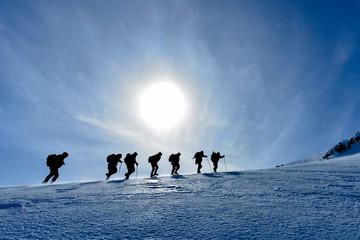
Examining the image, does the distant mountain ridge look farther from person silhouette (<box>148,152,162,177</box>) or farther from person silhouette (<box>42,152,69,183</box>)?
person silhouette (<box>42,152,69,183</box>)

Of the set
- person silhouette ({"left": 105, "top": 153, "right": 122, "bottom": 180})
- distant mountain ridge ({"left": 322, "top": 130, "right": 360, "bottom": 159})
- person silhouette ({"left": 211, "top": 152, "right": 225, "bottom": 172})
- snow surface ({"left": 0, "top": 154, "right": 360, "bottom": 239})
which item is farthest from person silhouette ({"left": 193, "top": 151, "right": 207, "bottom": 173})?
distant mountain ridge ({"left": 322, "top": 130, "right": 360, "bottom": 159})

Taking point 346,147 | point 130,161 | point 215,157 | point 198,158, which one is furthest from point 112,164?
point 346,147

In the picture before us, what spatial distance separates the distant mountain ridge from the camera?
39812 millimetres

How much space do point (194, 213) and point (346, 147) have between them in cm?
5047

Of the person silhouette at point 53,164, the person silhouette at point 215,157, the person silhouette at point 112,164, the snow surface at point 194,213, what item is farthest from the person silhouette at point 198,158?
the snow surface at point 194,213

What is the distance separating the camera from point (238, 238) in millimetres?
3205

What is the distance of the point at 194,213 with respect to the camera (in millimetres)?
4285

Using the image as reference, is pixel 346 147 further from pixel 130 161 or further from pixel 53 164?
pixel 53 164

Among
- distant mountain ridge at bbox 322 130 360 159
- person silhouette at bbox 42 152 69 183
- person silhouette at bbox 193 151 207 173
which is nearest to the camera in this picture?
person silhouette at bbox 42 152 69 183

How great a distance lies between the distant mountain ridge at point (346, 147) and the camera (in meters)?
39.8

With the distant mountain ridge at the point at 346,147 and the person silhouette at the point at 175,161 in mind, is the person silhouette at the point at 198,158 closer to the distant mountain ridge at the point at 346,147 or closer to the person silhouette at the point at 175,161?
the person silhouette at the point at 175,161

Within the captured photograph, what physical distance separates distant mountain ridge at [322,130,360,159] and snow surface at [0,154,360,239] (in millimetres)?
42039

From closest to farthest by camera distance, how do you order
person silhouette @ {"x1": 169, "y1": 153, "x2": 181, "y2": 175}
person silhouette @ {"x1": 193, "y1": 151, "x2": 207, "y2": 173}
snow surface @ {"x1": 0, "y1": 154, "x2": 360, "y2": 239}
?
snow surface @ {"x1": 0, "y1": 154, "x2": 360, "y2": 239} → person silhouette @ {"x1": 169, "y1": 153, "x2": 181, "y2": 175} → person silhouette @ {"x1": 193, "y1": 151, "x2": 207, "y2": 173}

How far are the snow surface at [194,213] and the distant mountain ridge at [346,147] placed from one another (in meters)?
42.0
